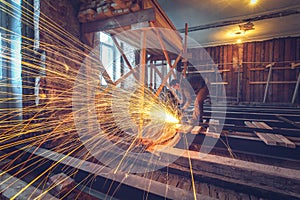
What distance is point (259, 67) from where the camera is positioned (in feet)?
25.9

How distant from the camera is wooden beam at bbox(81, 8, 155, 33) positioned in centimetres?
243

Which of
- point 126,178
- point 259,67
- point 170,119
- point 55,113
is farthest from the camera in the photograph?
point 259,67

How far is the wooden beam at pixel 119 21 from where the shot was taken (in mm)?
2434

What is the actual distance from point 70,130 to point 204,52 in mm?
8490

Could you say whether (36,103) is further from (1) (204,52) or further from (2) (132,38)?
(1) (204,52)

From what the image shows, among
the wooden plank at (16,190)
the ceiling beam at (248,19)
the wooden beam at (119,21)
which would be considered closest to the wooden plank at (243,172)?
the wooden plank at (16,190)

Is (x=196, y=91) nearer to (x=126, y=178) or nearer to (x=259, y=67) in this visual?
(x=126, y=178)

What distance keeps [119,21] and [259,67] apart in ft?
26.6

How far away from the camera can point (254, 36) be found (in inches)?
297

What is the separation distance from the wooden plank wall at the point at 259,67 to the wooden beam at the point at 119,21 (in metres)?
7.38

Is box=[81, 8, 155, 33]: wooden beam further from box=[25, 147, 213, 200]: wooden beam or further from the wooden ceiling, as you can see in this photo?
the wooden ceiling

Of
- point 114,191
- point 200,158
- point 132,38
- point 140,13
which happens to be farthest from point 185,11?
point 114,191

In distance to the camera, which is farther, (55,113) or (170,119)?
(170,119)

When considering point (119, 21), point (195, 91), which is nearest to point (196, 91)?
point (195, 91)
